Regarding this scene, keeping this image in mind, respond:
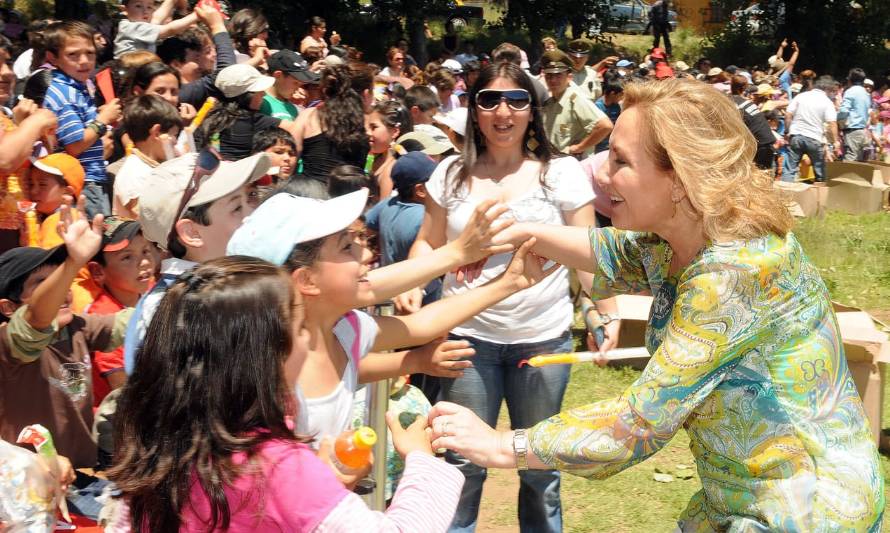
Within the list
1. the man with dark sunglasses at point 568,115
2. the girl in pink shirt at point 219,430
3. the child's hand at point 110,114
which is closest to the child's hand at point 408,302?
the girl in pink shirt at point 219,430

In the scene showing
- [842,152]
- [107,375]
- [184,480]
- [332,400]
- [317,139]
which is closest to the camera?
[184,480]

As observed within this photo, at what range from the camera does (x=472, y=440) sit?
229 cm

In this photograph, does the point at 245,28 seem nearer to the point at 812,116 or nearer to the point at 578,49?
the point at 578,49

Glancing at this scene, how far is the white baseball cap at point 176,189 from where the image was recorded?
9.30ft

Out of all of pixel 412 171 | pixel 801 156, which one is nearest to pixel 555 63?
pixel 412 171

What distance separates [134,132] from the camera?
5.67 m

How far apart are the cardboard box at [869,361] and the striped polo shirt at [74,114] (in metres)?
4.48

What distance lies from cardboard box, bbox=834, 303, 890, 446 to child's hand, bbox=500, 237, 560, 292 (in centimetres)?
293

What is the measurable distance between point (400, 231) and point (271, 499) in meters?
3.26

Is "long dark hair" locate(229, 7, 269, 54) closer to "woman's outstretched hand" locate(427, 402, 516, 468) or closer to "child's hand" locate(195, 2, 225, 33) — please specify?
"child's hand" locate(195, 2, 225, 33)

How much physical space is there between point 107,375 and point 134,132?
2.21 m

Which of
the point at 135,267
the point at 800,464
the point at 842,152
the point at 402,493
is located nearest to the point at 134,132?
the point at 135,267

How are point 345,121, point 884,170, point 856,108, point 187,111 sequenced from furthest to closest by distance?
point 856,108, point 884,170, point 187,111, point 345,121

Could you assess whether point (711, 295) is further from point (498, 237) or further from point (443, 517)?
point (498, 237)
